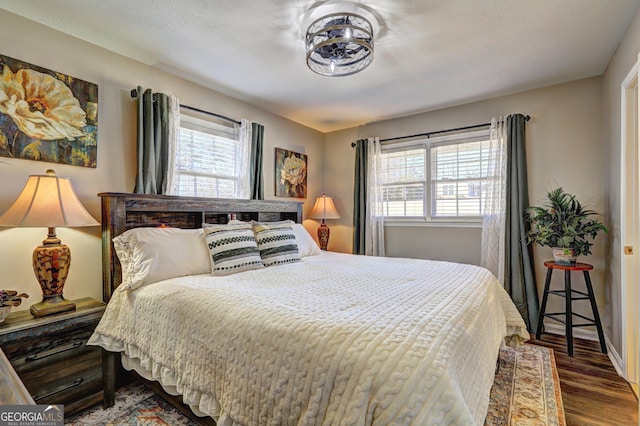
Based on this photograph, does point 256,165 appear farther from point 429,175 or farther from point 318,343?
point 318,343

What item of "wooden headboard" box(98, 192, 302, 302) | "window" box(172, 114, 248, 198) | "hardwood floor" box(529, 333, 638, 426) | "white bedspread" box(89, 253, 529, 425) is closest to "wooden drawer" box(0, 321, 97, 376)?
"white bedspread" box(89, 253, 529, 425)

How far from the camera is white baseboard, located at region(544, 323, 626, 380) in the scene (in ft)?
7.75

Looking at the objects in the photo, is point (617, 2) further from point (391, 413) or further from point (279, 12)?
point (391, 413)

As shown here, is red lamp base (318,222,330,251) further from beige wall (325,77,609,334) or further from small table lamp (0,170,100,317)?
small table lamp (0,170,100,317)

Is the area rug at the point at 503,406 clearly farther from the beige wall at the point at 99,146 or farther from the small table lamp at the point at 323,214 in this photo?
the small table lamp at the point at 323,214

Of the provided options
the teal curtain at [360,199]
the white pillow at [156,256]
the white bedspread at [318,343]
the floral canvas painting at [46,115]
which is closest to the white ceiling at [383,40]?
the floral canvas painting at [46,115]

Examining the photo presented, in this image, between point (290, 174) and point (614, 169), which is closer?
point (614, 169)

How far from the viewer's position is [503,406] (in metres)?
1.93

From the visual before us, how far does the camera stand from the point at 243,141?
340 cm

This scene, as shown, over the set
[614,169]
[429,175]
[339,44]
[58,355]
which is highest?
[339,44]

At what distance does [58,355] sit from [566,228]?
12.6ft

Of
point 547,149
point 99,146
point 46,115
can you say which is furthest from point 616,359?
point 46,115

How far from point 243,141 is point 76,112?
150 centimetres

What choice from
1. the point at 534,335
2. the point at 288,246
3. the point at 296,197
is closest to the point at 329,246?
the point at 296,197
